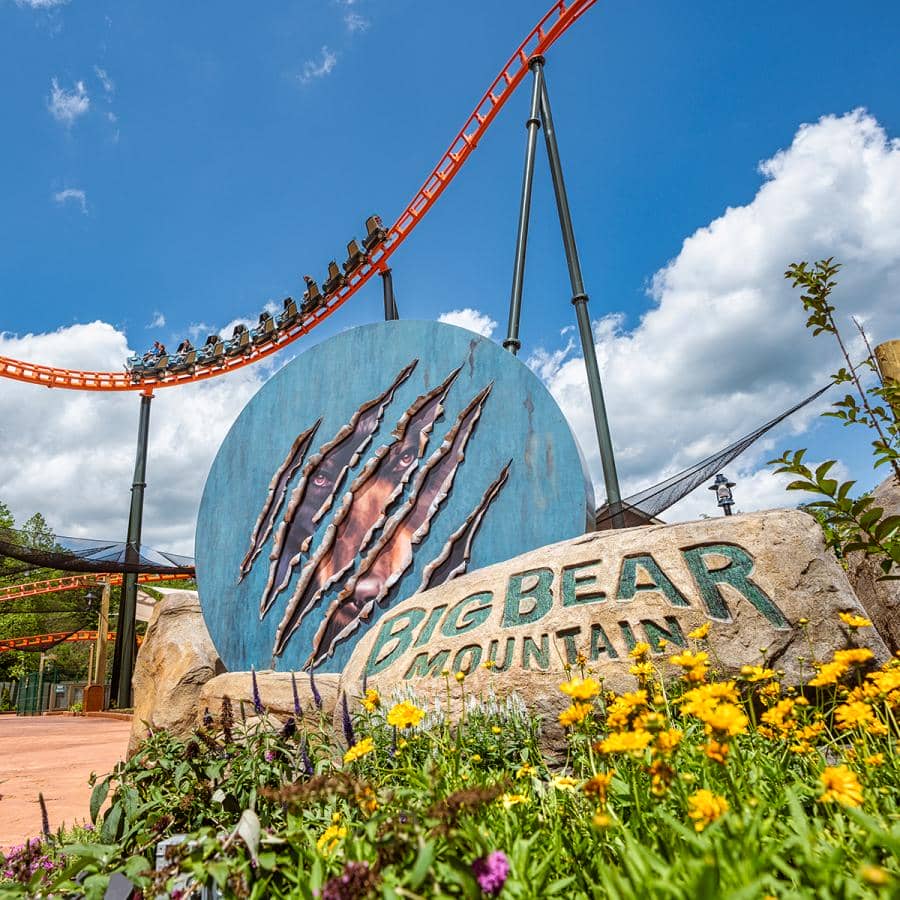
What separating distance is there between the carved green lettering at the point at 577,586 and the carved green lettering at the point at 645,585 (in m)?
0.13

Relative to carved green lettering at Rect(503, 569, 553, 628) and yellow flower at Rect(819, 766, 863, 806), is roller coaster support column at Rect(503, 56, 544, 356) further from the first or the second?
yellow flower at Rect(819, 766, 863, 806)

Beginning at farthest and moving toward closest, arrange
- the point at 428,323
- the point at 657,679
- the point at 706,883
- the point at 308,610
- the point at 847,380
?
the point at 428,323 → the point at 308,610 → the point at 657,679 → the point at 847,380 → the point at 706,883

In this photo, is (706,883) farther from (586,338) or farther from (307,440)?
(586,338)

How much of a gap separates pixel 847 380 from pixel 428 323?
4.10 meters

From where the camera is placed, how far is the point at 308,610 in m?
5.48

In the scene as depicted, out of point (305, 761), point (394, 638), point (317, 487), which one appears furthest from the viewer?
point (317, 487)

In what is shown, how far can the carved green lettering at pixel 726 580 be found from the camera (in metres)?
2.95

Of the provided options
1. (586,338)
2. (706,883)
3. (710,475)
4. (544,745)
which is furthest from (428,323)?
(706,883)

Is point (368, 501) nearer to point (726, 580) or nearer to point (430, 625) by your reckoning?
point (430, 625)

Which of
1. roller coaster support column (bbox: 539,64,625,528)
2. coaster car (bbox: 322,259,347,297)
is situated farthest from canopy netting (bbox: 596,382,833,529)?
coaster car (bbox: 322,259,347,297)

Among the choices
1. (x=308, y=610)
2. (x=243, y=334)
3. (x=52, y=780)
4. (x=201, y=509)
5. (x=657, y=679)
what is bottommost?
(x=52, y=780)

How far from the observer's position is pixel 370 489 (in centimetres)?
562

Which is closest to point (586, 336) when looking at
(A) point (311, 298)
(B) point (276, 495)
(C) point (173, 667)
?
(B) point (276, 495)

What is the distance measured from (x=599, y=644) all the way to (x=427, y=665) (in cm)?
102
